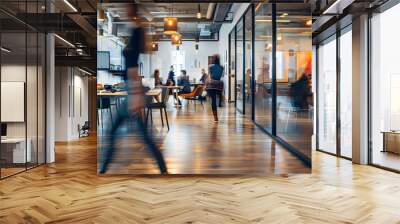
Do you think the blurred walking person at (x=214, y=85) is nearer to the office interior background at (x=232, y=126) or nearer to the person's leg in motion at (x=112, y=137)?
the office interior background at (x=232, y=126)

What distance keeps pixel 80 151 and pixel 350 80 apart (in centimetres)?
722

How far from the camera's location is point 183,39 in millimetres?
6723

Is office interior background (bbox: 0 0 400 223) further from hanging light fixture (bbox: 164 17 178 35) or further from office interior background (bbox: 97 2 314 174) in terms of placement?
hanging light fixture (bbox: 164 17 178 35)

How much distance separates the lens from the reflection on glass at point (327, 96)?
10.7m

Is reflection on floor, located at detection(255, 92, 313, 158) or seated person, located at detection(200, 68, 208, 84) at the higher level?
seated person, located at detection(200, 68, 208, 84)

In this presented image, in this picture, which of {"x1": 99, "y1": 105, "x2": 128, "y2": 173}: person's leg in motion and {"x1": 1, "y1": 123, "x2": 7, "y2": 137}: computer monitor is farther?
{"x1": 1, "y1": 123, "x2": 7, "y2": 137}: computer monitor

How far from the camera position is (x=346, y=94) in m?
9.80

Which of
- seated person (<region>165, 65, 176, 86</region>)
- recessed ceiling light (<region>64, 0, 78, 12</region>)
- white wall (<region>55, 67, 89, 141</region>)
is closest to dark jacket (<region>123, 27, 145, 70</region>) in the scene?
seated person (<region>165, 65, 176, 86</region>)

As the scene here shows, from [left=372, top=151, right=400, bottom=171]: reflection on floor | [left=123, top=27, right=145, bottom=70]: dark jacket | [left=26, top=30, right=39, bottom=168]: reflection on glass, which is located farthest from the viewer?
[left=26, top=30, right=39, bottom=168]: reflection on glass

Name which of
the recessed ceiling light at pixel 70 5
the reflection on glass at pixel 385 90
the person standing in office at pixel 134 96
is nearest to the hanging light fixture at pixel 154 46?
the person standing in office at pixel 134 96

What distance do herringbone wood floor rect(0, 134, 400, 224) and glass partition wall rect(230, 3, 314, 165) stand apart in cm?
85

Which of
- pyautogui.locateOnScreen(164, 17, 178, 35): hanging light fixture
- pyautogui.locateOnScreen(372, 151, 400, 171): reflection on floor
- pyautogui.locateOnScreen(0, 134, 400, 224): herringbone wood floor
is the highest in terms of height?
Result: pyautogui.locateOnScreen(164, 17, 178, 35): hanging light fixture

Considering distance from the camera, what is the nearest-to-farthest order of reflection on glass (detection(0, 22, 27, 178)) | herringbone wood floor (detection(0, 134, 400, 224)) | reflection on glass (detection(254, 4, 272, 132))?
herringbone wood floor (detection(0, 134, 400, 224))
reflection on glass (detection(254, 4, 272, 132))
reflection on glass (detection(0, 22, 27, 178))

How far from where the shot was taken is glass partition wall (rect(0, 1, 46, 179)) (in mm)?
7422
